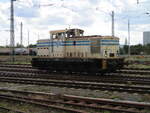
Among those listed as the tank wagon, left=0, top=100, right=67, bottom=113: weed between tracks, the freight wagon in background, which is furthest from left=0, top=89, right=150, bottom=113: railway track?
the freight wagon in background

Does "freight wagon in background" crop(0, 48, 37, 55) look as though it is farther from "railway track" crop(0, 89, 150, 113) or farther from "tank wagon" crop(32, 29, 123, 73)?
"railway track" crop(0, 89, 150, 113)

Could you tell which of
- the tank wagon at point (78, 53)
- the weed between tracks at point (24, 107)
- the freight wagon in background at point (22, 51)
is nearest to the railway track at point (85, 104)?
the weed between tracks at point (24, 107)

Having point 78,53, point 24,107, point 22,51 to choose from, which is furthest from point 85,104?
point 22,51

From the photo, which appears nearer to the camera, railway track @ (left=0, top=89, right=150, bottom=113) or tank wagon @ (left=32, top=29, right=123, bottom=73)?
railway track @ (left=0, top=89, right=150, bottom=113)

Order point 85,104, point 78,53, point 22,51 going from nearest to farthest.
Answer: point 85,104 → point 78,53 → point 22,51

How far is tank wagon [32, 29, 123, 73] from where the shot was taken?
15.3m

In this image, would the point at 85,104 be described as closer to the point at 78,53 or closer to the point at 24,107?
the point at 24,107

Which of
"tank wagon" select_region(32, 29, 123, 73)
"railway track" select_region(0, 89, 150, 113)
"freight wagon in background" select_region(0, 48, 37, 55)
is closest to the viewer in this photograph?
"railway track" select_region(0, 89, 150, 113)

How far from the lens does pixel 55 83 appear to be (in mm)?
11977

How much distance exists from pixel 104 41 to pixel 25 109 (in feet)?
31.8

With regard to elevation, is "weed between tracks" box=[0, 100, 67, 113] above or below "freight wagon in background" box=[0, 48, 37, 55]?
below

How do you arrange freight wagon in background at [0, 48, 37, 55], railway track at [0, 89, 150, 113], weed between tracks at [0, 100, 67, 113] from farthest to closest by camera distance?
freight wagon in background at [0, 48, 37, 55], weed between tracks at [0, 100, 67, 113], railway track at [0, 89, 150, 113]

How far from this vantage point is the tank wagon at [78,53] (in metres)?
15.3

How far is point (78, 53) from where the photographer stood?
1658 centimetres
